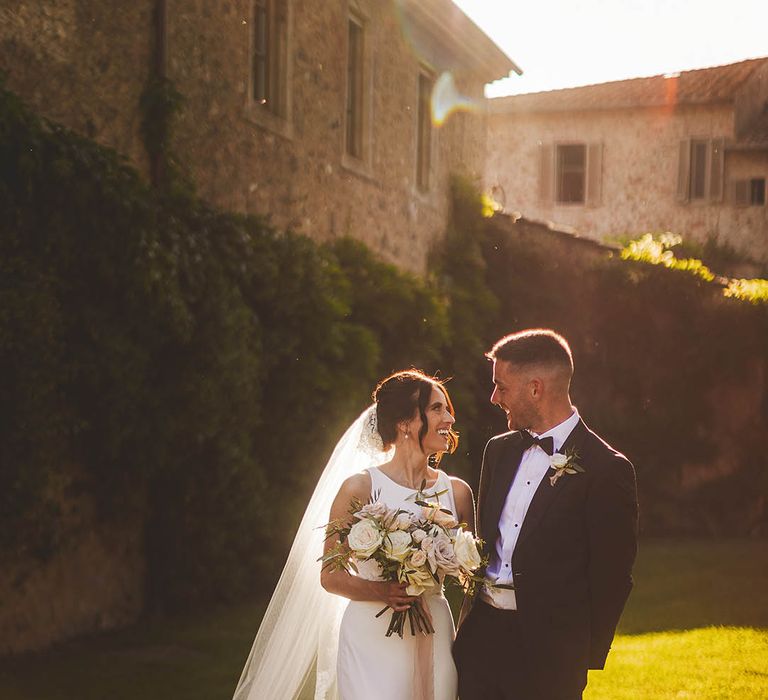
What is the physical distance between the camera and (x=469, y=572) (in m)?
4.67

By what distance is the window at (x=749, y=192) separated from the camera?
26.4 m

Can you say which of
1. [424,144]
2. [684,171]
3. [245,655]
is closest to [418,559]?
[245,655]

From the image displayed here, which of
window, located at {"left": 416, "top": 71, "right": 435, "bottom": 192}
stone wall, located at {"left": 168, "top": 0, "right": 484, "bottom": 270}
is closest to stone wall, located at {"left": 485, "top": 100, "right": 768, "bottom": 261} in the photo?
stone wall, located at {"left": 168, "top": 0, "right": 484, "bottom": 270}

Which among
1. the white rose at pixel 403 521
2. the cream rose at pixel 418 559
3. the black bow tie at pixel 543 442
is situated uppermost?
the black bow tie at pixel 543 442

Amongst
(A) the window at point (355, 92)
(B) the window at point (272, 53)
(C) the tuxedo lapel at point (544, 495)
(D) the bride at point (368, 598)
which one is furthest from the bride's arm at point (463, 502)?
(A) the window at point (355, 92)

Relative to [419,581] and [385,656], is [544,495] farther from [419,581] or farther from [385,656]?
[385,656]

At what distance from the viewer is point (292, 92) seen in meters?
12.6

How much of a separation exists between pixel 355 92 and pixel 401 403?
964cm

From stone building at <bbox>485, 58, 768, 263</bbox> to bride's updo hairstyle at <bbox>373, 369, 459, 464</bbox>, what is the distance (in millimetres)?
21297

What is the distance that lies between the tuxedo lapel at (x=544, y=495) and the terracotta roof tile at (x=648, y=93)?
76.2 feet

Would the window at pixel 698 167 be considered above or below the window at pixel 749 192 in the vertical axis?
above

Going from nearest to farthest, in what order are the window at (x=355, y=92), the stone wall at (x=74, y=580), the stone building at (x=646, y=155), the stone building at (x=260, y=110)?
the stone wall at (x=74, y=580) → the stone building at (x=260, y=110) → the window at (x=355, y=92) → the stone building at (x=646, y=155)

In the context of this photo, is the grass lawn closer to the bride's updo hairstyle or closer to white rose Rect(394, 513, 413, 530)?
the bride's updo hairstyle

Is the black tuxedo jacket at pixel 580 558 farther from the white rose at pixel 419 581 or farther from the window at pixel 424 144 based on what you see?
the window at pixel 424 144
